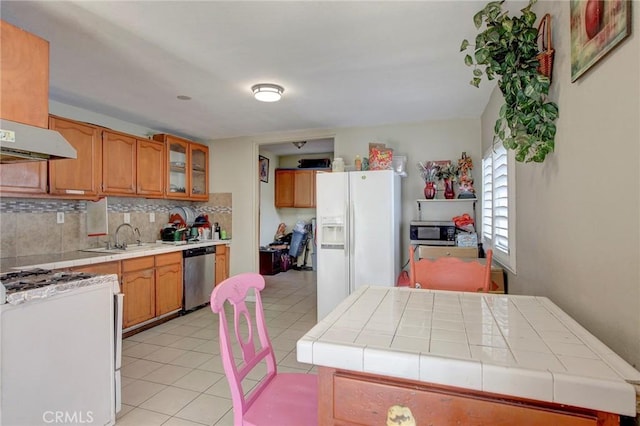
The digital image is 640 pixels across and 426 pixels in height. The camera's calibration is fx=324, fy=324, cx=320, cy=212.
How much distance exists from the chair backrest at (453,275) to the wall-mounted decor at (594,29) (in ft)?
3.28

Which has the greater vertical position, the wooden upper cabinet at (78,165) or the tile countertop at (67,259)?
the wooden upper cabinet at (78,165)

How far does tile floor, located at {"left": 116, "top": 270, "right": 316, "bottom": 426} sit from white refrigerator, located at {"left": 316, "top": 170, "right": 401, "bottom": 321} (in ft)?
2.22

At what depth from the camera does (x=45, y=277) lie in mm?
1804

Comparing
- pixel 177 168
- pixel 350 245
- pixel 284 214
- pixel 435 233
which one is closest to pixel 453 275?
pixel 435 233

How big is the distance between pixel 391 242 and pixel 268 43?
2207 mm

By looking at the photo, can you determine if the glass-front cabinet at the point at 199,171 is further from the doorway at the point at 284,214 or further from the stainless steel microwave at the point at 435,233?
the stainless steel microwave at the point at 435,233

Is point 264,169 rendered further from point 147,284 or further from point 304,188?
point 147,284

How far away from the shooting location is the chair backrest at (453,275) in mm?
1791

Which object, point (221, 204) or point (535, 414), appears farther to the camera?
point (221, 204)

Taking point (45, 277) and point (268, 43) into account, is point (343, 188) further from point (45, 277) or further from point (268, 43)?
point (45, 277)

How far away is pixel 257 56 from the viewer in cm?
229

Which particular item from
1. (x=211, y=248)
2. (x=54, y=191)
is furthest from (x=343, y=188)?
(x=54, y=191)

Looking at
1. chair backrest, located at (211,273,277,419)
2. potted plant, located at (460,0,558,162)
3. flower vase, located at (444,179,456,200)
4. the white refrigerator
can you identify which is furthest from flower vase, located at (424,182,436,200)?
chair backrest, located at (211,273,277,419)

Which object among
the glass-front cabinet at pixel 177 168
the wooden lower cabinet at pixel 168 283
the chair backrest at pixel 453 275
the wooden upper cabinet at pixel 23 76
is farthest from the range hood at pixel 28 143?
the glass-front cabinet at pixel 177 168
